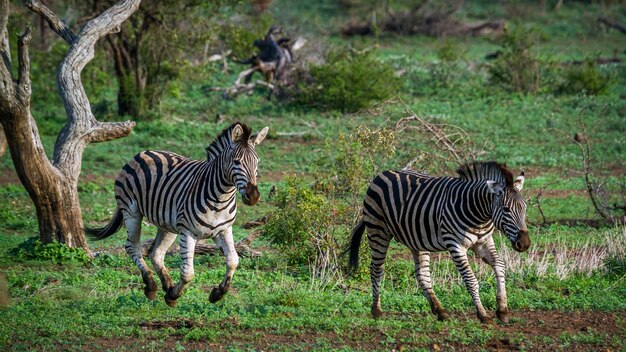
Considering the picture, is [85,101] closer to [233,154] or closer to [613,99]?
[233,154]

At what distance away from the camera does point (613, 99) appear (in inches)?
903

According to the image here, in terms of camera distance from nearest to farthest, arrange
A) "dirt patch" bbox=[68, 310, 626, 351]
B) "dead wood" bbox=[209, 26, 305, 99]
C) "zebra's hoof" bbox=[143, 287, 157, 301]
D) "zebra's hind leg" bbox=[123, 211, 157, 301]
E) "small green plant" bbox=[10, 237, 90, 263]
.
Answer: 1. "dirt patch" bbox=[68, 310, 626, 351]
2. "zebra's hoof" bbox=[143, 287, 157, 301]
3. "zebra's hind leg" bbox=[123, 211, 157, 301]
4. "small green plant" bbox=[10, 237, 90, 263]
5. "dead wood" bbox=[209, 26, 305, 99]

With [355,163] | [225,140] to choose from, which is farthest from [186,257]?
[355,163]

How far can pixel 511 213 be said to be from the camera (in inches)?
337

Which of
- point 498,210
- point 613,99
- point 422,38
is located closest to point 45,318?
point 498,210

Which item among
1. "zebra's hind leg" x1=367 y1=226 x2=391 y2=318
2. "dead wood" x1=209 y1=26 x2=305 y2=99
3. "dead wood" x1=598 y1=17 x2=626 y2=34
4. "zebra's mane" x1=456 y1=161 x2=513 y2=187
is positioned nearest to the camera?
"zebra's mane" x1=456 y1=161 x2=513 y2=187

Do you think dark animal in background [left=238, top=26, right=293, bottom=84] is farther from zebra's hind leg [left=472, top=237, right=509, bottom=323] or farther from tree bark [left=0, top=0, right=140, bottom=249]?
zebra's hind leg [left=472, top=237, right=509, bottom=323]

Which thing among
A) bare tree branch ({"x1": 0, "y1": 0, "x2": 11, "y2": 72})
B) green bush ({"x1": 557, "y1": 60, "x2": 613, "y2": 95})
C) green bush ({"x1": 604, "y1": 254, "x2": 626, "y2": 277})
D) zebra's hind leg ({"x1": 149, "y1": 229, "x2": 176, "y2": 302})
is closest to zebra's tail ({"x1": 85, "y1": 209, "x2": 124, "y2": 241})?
zebra's hind leg ({"x1": 149, "y1": 229, "x2": 176, "y2": 302})

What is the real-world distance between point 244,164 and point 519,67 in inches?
645

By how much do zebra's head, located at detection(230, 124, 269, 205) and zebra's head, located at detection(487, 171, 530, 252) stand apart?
223 cm

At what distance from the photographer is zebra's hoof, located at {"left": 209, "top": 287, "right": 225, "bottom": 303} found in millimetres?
9086

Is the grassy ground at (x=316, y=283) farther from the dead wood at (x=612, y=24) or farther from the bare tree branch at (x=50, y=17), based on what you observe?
the dead wood at (x=612, y=24)

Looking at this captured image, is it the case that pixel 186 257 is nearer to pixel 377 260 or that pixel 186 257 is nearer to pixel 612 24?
pixel 377 260

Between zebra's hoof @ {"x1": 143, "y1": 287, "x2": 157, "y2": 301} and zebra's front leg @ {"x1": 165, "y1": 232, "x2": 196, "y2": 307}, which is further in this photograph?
zebra's hoof @ {"x1": 143, "y1": 287, "x2": 157, "y2": 301}
